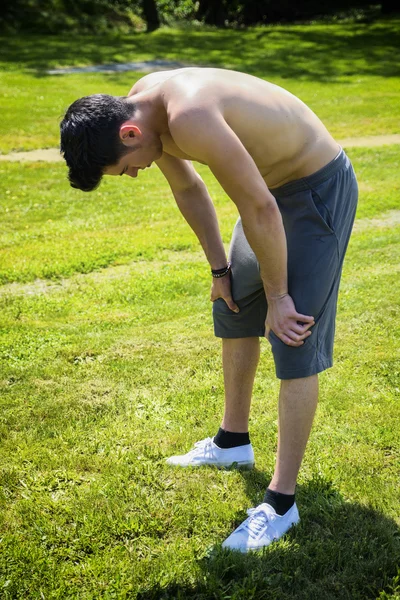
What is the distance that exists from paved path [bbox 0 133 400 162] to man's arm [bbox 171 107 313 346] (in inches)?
333

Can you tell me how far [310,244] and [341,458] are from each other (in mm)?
1155

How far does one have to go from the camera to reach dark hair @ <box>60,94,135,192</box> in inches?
92.0

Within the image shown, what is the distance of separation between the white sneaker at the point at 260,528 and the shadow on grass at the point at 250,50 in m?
16.1

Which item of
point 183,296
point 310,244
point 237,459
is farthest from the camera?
point 183,296

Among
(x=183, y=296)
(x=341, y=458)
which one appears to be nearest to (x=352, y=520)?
(x=341, y=458)

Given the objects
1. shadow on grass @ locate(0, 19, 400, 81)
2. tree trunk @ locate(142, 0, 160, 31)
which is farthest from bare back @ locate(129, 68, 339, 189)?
tree trunk @ locate(142, 0, 160, 31)

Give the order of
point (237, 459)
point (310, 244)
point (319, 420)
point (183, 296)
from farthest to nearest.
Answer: point (183, 296)
point (319, 420)
point (237, 459)
point (310, 244)

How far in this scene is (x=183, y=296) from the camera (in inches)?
212

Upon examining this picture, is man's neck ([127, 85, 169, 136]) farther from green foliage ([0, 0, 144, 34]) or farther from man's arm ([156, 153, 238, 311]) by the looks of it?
green foliage ([0, 0, 144, 34])

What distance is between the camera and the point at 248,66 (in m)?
18.6

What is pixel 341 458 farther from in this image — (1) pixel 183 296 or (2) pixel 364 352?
(1) pixel 183 296

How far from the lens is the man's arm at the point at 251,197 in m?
2.20

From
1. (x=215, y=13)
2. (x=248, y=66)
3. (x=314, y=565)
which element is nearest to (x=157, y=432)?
(x=314, y=565)

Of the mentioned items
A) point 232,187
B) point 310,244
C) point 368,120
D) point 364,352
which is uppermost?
point 232,187
